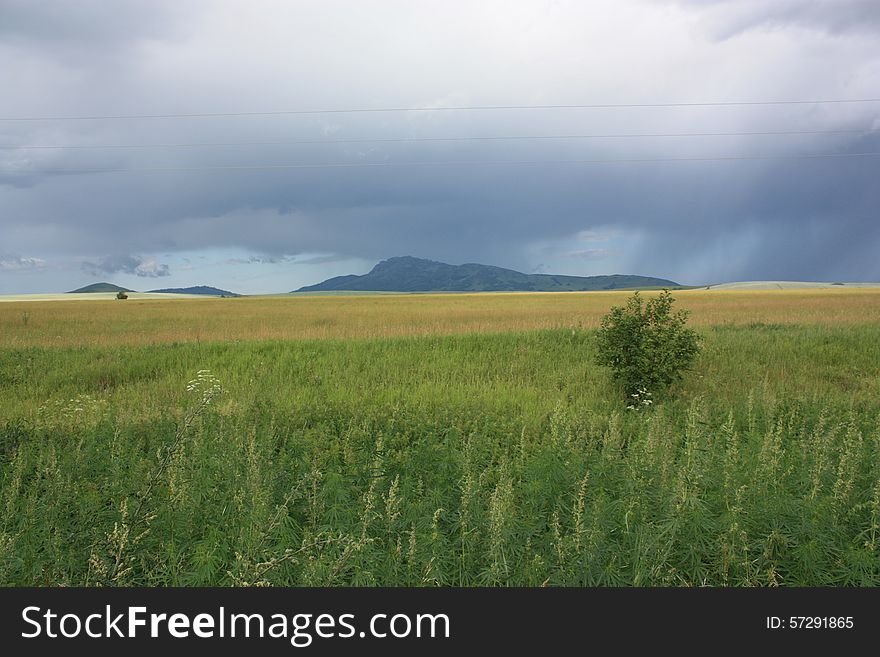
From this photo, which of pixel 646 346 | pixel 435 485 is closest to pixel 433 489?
pixel 435 485

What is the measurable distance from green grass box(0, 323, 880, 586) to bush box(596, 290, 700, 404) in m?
0.68

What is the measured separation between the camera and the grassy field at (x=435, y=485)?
15.4ft

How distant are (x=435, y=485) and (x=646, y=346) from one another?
7.90 meters

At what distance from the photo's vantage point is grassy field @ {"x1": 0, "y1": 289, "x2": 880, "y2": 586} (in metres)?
4.68

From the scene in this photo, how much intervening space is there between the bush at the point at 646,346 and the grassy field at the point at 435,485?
0.64 meters

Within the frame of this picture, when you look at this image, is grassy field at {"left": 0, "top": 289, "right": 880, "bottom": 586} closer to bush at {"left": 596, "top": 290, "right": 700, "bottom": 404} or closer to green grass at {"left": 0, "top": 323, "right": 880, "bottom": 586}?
green grass at {"left": 0, "top": 323, "right": 880, "bottom": 586}

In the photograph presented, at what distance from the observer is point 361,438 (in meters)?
8.79

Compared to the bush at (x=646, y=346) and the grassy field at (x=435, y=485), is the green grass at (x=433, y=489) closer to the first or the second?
the grassy field at (x=435, y=485)

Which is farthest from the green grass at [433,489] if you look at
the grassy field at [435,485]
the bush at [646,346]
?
the bush at [646,346]

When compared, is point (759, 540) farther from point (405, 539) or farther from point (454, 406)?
point (454, 406)

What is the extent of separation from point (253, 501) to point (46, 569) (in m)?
1.86

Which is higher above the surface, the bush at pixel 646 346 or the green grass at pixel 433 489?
the bush at pixel 646 346

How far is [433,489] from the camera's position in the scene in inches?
261

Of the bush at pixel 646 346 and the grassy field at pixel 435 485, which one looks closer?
the grassy field at pixel 435 485
